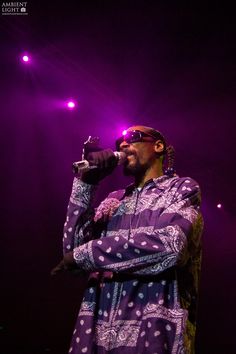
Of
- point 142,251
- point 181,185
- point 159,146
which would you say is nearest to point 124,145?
point 159,146

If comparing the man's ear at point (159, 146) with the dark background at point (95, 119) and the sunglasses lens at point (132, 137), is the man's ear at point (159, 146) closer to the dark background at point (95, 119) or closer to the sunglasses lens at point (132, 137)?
the sunglasses lens at point (132, 137)

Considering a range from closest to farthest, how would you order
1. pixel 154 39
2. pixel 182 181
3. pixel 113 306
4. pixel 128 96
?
pixel 113 306 < pixel 182 181 < pixel 154 39 < pixel 128 96

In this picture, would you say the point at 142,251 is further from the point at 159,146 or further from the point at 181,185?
the point at 159,146

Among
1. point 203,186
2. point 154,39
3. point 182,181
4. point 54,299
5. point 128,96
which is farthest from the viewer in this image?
point 203,186

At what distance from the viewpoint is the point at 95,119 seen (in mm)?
6465

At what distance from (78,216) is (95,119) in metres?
3.95

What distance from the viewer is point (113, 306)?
247cm

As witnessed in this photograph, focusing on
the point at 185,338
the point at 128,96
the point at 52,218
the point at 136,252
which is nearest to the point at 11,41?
the point at 128,96

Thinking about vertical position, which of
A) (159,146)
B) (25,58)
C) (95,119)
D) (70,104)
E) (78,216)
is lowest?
(78,216)

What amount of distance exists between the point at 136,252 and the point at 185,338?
1.74 feet

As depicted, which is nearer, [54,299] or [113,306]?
[113,306]

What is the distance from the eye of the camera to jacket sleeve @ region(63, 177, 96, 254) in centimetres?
266

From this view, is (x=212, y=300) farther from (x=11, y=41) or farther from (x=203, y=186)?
(x=11, y=41)

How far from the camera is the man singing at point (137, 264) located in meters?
2.28
